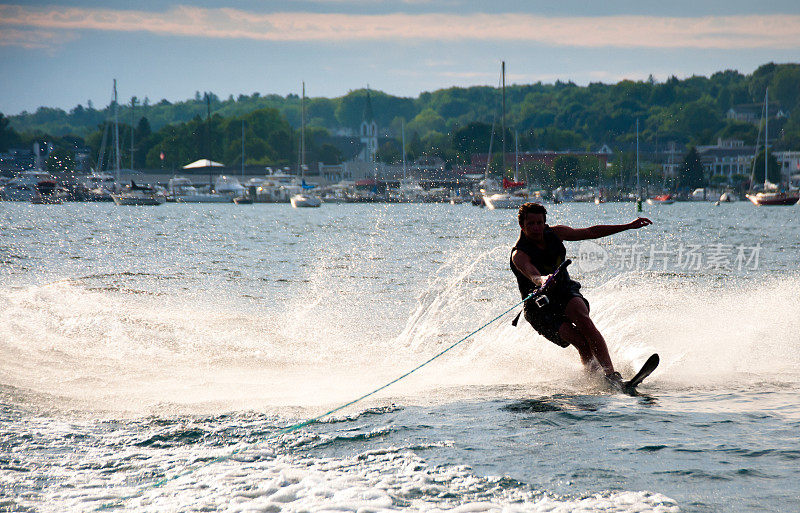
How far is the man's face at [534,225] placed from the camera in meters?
7.49

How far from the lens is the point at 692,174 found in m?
141

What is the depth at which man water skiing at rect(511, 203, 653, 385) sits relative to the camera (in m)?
7.49

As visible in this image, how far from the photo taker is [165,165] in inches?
5940

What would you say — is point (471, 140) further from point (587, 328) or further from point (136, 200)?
point (587, 328)

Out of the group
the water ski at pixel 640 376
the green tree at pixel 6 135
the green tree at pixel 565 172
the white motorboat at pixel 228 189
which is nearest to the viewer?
the water ski at pixel 640 376

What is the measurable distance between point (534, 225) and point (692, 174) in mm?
141875

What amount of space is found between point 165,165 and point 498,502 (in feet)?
501

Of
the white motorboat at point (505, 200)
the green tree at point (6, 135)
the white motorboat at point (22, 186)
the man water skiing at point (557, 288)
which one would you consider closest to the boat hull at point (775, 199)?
the white motorboat at point (505, 200)

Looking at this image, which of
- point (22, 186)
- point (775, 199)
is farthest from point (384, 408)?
point (22, 186)

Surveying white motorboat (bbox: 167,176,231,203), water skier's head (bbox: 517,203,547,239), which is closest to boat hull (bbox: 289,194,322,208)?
white motorboat (bbox: 167,176,231,203)

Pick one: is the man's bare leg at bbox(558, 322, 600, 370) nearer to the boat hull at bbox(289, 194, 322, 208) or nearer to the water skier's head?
the water skier's head

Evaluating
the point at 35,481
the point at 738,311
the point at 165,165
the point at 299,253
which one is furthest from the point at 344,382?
the point at 165,165

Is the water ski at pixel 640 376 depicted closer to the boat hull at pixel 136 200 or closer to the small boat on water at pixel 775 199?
the boat hull at pixel 136 200

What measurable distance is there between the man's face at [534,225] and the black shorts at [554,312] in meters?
0.53
